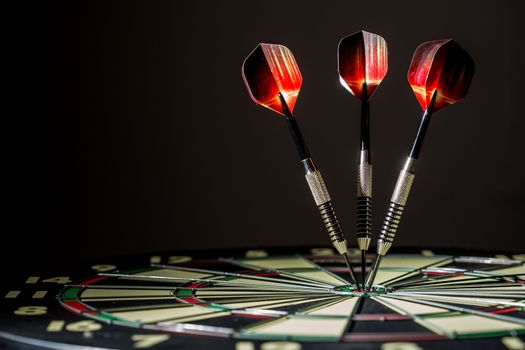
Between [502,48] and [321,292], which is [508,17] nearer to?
[502,48]

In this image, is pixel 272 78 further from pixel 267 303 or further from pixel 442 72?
pixel 267 303

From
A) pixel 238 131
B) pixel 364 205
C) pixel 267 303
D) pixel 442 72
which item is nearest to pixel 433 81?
pixel 442 72

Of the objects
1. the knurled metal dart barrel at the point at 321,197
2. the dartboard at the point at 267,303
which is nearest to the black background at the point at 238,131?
the dartboard at the point at 267,303

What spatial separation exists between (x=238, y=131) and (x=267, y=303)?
5.06ft

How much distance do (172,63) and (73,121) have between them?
1.19ft

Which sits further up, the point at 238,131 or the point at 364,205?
the point at 238,131

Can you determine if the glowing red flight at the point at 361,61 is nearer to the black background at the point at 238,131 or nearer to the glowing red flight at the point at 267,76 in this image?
the glowing red flight at the point at 267,76

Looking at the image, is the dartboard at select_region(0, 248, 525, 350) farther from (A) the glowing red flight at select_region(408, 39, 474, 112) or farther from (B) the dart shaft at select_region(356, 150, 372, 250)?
(A) the glowing red flight at select_region(408, 39, 474, 112)

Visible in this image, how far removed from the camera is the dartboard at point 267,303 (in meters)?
1.06

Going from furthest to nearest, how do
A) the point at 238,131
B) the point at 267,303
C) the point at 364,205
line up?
the point at 238,131
the point at 364,205
the point at 267,303

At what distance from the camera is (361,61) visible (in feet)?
4.77

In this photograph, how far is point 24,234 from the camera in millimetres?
2650

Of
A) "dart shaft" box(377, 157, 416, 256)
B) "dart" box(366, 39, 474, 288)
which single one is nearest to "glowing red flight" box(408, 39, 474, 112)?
"dart" box(366, 39, 474, 288)

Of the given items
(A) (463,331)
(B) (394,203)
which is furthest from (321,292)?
(A) (463,331)
